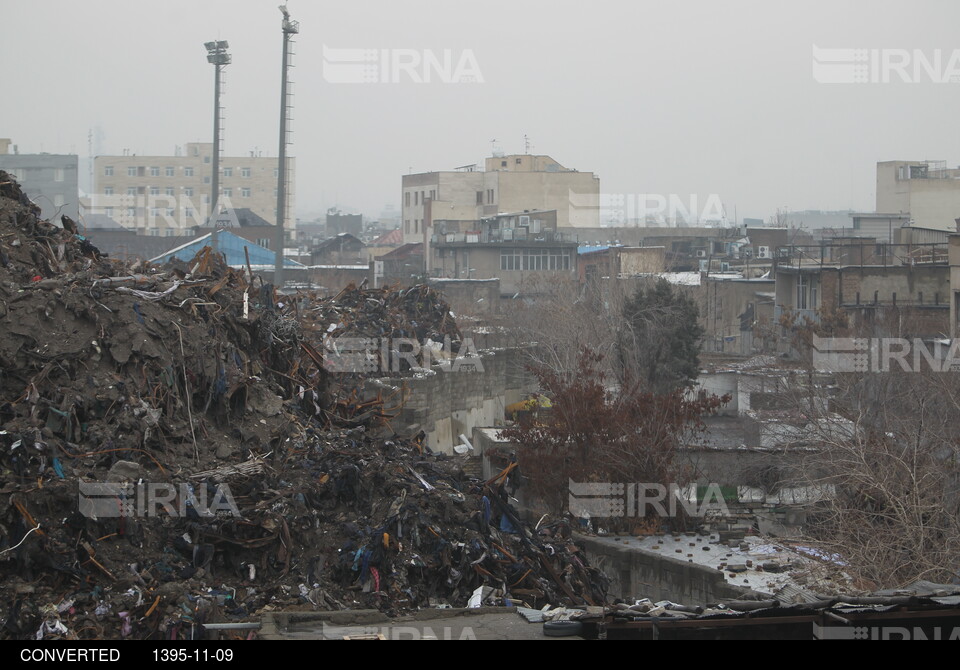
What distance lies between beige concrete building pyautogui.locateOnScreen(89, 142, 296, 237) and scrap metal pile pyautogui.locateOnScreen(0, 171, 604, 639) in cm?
5385

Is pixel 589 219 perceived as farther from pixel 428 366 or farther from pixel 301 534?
pixel 301 534

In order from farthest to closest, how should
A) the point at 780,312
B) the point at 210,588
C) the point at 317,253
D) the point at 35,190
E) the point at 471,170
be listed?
1. the point at 471,170
2. the point at 317,253
3. the point at 35,190
4. the point at 780,312
5. the point at 210,588

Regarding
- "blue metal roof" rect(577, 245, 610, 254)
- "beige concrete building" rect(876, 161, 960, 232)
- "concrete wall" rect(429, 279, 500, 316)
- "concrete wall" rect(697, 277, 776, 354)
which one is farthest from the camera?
"blue metal roof" rect(577, 245, 610, 254)

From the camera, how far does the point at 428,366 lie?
2123 centimetres

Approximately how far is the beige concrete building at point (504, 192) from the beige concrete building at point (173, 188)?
29.1 ft

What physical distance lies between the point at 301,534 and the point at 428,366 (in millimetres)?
10751

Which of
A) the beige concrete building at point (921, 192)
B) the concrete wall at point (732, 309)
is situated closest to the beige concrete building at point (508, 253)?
the concrete wall at point (732, 309)

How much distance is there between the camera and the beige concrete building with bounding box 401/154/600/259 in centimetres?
5884

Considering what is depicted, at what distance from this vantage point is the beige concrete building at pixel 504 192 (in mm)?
58844

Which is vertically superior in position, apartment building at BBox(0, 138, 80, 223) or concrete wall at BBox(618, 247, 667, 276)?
apartment building at BBox(0, 138, 80, 223)

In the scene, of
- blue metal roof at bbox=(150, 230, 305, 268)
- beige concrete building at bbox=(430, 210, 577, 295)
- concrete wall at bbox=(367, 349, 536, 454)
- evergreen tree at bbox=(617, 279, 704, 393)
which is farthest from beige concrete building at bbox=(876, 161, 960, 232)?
blue metal roof at bbox=(150, 230, 305, 268)

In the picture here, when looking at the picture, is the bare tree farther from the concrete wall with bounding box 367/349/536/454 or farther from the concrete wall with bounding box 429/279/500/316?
the concrete wall with bounding box 429/279/500/316

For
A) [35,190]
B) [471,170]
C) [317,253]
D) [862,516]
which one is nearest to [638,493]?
[862,516]

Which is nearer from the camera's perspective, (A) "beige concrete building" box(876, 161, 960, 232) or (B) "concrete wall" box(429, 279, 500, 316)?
(B) "concrete wall" box(429, 279, 500, 316)
